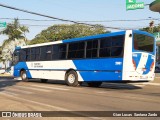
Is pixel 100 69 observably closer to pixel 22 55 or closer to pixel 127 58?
pixel 127 58

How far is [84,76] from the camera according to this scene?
67.3ft

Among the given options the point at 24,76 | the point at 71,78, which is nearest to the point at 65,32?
the point at 24,76

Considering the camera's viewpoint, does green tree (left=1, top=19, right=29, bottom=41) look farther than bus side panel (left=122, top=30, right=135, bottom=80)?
Yes

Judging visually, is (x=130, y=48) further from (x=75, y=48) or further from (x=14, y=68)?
(x=14, y=68)

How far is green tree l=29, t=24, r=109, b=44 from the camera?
8331 centimetres

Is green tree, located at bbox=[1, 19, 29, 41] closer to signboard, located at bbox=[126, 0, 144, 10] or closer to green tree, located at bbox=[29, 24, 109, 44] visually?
green tree, located at bbox=[29, 24, 109, 44]

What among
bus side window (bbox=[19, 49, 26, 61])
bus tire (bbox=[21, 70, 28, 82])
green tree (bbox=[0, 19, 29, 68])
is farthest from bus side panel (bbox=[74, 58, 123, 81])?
green tree (bbox=[0, 19, 29, 68])

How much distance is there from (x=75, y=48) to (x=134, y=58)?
4.80 meters

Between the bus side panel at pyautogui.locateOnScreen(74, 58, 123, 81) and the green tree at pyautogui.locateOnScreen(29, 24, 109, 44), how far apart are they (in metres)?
61.8

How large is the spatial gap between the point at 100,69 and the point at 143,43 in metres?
2.75

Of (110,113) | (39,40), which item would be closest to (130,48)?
(110,113)

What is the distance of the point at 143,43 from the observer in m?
18.6

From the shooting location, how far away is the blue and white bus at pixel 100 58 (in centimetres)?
1774

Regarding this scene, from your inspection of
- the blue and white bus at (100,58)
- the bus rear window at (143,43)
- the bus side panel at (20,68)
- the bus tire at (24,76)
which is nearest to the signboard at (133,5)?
the blue and white bus at (100,58)
